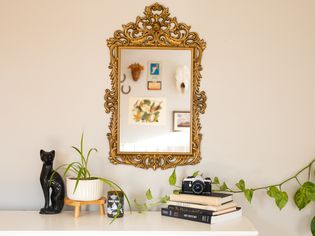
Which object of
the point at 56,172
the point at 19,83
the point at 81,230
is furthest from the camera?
the point at 19,83

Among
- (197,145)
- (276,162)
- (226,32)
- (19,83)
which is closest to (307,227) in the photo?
(276,162)

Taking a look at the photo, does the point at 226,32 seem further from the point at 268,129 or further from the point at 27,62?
the point at 27,62

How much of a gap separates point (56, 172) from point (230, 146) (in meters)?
0.87

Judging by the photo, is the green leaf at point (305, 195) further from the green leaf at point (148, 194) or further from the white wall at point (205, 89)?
the green leaf at point (148, 194)

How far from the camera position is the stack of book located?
5.71 ft

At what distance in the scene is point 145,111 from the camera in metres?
2.04

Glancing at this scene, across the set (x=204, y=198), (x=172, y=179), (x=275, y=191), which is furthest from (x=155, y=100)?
(x=275, y=191)

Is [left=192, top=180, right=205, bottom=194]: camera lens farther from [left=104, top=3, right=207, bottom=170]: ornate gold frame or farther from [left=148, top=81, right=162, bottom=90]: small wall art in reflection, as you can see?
[left=148, top=81, right=162, bottom=90]: small wall art in reflection

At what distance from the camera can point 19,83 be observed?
2.03 m

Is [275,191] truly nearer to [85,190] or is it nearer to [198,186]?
[198,186]

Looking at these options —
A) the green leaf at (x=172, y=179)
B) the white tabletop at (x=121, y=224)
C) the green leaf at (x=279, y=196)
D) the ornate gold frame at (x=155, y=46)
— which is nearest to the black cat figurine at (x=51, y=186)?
the white tabletop at (x=121, y=224)

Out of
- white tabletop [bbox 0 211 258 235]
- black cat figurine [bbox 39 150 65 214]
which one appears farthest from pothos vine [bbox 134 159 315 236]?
black cat figurine [bbox 39 150 65 214]

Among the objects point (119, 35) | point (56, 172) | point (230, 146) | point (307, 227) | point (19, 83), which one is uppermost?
point (119, 35)

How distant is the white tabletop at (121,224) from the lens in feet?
5.41
